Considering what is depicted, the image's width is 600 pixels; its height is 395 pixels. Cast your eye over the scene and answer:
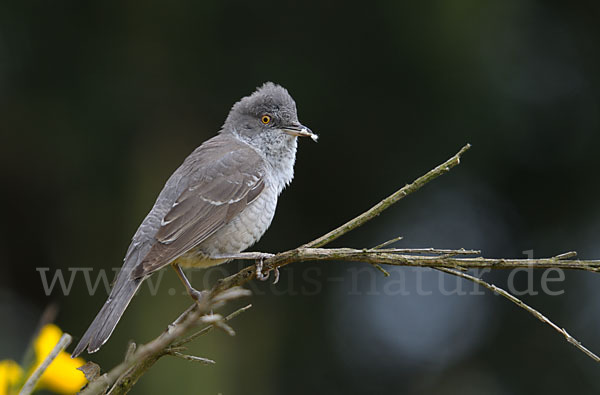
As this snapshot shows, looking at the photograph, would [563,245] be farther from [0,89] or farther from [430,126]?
[0,89]

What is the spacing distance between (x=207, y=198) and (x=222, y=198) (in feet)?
0.26

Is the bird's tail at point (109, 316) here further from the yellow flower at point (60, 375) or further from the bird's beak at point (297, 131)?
the bird's beak at point (297, 131)

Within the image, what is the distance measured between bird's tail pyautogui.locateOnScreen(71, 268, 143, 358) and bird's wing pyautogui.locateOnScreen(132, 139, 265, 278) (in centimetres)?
7

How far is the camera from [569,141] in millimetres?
6305

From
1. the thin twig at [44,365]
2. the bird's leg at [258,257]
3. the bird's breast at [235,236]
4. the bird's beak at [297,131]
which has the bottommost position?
the thin twig at [44,365]

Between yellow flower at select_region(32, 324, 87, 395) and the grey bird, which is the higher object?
the grey bird

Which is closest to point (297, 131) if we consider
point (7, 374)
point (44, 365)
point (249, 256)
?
point (249, 256)

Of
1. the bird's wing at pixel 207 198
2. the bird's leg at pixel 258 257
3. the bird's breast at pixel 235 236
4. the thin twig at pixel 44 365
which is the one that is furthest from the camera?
the bird's breast at pixel 235 236

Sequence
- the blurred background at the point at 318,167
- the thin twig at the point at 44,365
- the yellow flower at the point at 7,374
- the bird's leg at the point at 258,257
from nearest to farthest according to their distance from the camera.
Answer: the thin twig at the point at 44,365 < the yellow flower at the point at 7,374 < the bird's leg at the point at 258,257 < the blurred background at the point at 318,167

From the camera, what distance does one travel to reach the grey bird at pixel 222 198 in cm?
311

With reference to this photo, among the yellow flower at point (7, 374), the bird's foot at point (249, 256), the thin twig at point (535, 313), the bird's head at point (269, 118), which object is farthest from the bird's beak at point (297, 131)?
the yellow flower at point (7, 374)

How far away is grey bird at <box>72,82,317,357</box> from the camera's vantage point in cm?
311

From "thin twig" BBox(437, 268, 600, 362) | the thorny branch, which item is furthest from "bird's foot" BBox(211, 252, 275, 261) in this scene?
"thin twig" BBox(437, 268, 600, 362)

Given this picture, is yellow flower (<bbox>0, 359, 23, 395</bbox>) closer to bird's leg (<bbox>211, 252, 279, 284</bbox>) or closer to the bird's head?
bird's leg (<bbox>211, 252, 279, 284</bbox>)
